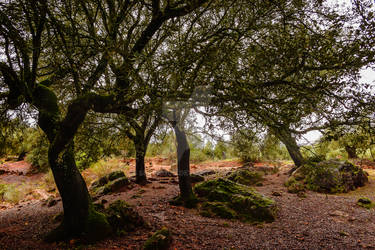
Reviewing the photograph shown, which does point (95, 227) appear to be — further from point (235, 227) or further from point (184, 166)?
point (235, 227)

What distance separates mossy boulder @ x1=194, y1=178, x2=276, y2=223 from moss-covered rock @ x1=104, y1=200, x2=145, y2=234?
7.32 feet

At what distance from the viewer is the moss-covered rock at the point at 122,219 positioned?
4.74 meters

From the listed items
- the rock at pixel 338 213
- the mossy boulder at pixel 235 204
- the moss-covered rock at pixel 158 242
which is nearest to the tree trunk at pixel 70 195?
the moss-covered rock at pixel 158 242

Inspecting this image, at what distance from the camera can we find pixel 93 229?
4.31 meters

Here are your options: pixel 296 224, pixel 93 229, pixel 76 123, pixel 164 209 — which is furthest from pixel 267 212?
pixel 76 123

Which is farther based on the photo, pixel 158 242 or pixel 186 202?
pixel 186 202

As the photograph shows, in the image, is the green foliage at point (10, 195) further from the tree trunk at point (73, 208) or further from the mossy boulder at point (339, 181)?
the mossy boulder at point (339, 181)

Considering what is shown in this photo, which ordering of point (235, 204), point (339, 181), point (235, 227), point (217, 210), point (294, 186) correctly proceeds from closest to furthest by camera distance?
point (235, 227)
point (217, 210)
point (235, 204)
point (339, 181)
point (294, 186)

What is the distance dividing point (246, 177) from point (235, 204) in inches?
199

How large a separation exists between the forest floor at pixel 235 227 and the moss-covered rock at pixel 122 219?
215 millimetres

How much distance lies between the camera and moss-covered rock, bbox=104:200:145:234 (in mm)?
4742

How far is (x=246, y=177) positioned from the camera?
1124cm

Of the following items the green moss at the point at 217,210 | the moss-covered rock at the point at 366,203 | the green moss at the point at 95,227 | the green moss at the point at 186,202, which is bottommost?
the moss-covered rock at the point at 366,203

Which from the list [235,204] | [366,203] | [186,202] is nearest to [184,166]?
[186,202]
